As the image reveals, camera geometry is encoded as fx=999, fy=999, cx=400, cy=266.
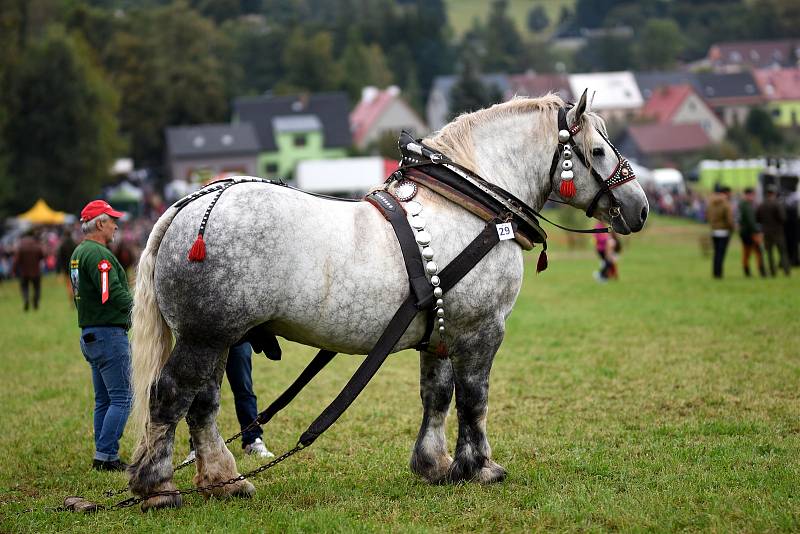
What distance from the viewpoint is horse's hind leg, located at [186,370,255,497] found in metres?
6.82

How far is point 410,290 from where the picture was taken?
22.0 feet

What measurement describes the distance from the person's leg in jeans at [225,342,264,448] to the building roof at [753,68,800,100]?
125 m

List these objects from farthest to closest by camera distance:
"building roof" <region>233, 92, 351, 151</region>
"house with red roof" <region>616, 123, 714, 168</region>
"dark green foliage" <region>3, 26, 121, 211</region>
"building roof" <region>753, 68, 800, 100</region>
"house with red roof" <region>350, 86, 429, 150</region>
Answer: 1. "building roof" <region>753, 68, 800, 100</region>
2. "house with red roof" <region>350, 86, 429, 150</region>
3. "house with red roof" <region>616, 123, 714, 168</region>
4. "building roof" <region>233, 92, 351, 151</region>
5. "dark green foliage" <region>3, 26, 121, 211</region>

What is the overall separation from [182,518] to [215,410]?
2.50ft

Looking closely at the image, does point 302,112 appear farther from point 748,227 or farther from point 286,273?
point 286,273

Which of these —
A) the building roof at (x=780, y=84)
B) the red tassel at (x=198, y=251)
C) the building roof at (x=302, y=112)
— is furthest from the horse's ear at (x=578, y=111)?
the building roof at (x=780, y=84)

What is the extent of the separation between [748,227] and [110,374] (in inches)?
725

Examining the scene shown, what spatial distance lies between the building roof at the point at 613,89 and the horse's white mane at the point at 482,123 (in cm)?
11834

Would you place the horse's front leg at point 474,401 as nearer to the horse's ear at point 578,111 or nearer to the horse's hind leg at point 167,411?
the horse's ear at point 578,111

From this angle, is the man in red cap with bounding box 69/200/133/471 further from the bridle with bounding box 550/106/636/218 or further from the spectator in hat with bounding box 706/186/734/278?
the spectator in hat with bounding box 706/186/734/278

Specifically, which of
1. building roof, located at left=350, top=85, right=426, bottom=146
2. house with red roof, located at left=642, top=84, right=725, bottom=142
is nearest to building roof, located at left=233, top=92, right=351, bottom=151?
building roof, located at left=350, top=85, right=426, bottom=146

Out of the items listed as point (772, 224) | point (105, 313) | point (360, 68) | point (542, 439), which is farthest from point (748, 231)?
point (360, 68)

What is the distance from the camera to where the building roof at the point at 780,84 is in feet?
406

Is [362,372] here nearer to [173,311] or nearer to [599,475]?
[173,311]
